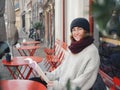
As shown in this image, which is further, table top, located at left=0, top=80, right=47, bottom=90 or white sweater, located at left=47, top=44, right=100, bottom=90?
table top, located at left=0, top=80, right=47, bottom=90

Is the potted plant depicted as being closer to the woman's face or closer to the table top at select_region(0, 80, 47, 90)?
the table top at select_region(0, 80, 47, 90)

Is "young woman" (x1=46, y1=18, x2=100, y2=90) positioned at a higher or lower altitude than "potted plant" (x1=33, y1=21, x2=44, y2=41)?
higher

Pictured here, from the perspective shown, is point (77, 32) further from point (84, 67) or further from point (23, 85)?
point (23, 85)

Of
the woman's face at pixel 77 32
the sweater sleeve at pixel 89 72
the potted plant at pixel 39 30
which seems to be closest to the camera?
the sweater sleeve at pixel 89 72

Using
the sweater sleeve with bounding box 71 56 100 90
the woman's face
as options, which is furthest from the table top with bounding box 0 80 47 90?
the woman's face

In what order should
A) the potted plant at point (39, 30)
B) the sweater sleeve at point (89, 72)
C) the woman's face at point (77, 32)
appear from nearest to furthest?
the sweater sleeve at point (89, 72) → the woman's face at point (77, 32) → the potted plant at point (39, 30)

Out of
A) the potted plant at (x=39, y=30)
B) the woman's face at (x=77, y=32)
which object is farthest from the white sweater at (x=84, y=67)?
the potted plant at (x=39, y=30)

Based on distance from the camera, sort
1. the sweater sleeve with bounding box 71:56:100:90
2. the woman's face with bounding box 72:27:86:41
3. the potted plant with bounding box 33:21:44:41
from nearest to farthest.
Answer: the sweater sleeve with bounding box 71:56:100:90 → the woman's face with bounding box 72:27:86:41 → the potted plant with bounding box 33:21:44:41

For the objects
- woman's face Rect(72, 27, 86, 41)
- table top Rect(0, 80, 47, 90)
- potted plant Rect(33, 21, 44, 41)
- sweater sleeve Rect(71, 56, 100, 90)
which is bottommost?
potted plant Rect(33, 21, 44, 41)

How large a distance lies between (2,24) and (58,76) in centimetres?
223

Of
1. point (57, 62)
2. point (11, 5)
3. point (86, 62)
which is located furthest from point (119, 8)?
point (11, 5)

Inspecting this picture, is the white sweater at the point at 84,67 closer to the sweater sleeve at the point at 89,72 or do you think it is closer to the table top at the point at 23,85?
the sweater sleeve at the point at 89,72

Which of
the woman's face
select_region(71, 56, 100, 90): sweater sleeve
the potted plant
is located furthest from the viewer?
the potted plant

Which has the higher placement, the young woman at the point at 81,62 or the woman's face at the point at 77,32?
the woman's face at the point at 77,32
